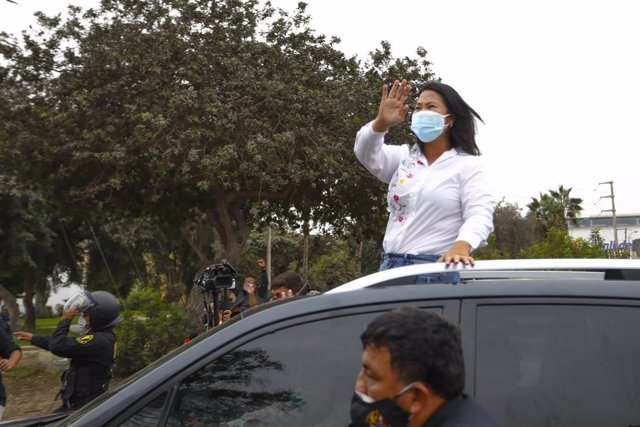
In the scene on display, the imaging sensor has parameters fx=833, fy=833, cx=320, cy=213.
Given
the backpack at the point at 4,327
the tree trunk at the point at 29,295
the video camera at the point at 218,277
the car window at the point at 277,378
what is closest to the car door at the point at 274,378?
the car window at the point at 277,378

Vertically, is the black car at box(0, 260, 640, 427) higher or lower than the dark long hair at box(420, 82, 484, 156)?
lower

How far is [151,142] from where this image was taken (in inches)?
568

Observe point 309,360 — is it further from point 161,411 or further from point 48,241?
point 48,241

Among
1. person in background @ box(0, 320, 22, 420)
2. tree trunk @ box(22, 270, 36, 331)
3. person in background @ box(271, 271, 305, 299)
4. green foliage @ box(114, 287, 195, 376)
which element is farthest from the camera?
tree trunk @ box(22, 270, 36, 331)

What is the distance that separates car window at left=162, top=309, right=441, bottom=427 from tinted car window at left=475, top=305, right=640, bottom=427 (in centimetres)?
40

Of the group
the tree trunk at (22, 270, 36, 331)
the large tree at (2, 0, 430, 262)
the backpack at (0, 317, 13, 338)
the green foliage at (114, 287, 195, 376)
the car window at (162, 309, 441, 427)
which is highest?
the large tree at (2, 0, 430, 262)

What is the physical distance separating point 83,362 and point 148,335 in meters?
7.83

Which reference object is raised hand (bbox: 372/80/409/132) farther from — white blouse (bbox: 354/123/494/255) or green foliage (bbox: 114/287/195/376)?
green foliage (bbox: 114/287/195/376)

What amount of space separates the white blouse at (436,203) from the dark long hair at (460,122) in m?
0.04

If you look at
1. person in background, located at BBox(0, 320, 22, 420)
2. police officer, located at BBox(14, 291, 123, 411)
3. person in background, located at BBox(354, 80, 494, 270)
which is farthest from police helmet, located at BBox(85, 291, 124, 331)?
person in background, located at BBox(354, 80, 494, 270)

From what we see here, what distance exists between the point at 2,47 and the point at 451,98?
463 inches

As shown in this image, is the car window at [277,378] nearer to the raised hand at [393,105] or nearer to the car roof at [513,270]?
the car roof at [513,270]

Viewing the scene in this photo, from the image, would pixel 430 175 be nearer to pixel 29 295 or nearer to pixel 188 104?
pixel 188 104

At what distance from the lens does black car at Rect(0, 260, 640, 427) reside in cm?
248
